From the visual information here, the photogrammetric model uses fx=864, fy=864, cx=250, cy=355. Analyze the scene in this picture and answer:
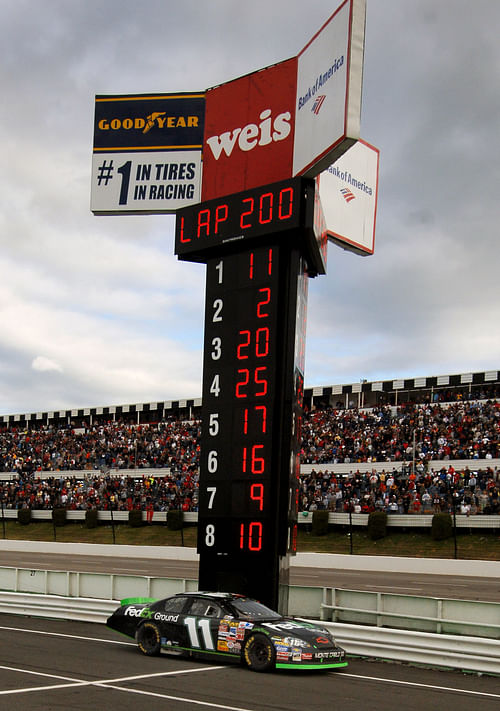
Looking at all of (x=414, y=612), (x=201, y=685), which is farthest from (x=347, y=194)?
(x=201, y=685)

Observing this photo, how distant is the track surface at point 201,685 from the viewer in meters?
11.3

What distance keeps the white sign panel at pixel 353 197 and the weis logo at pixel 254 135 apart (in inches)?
132

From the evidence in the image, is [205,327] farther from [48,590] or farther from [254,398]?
[48,590]

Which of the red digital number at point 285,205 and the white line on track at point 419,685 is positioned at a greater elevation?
the red digital number at point 285,205

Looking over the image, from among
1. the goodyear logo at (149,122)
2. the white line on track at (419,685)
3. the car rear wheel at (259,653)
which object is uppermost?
the goodyear logo at (149,122)

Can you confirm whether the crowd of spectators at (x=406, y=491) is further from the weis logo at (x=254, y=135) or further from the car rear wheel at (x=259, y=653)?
the car rear wheel at (x=259, y=653)

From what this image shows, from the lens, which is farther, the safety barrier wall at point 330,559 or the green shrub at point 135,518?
the green shrub at point 135,518

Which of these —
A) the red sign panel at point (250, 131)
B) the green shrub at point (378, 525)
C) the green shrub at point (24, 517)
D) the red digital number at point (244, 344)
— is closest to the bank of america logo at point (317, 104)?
the red sign panel at point (250, 131)

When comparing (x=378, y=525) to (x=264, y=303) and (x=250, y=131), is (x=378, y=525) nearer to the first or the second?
(x=264, y=303)

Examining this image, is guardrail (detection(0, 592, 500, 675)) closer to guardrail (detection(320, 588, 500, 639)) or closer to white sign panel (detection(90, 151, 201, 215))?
guardrail (detection(320, 588, 500, 639))

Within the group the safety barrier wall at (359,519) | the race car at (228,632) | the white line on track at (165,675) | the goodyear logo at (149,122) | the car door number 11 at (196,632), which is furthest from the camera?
the safety barrier wall at (359,519)

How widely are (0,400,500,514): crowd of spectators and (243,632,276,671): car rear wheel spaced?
27008 mm

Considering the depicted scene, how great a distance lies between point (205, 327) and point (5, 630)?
7.86m

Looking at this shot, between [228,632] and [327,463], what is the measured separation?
3508 cm
